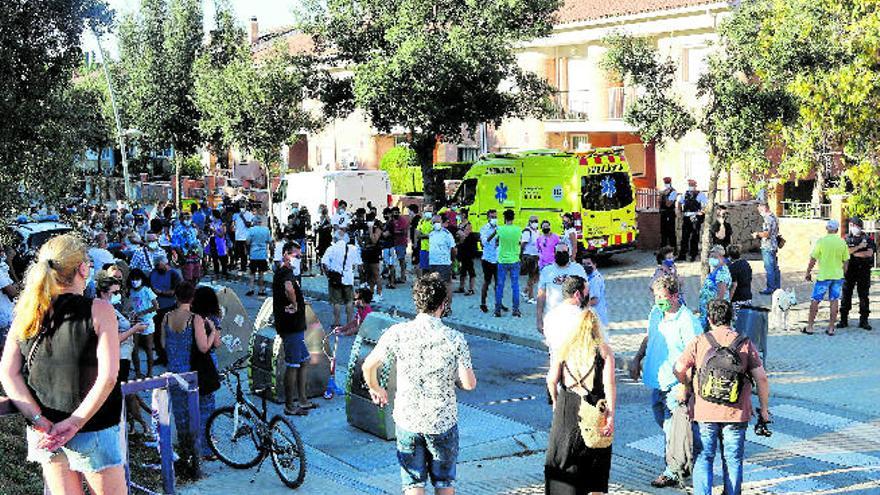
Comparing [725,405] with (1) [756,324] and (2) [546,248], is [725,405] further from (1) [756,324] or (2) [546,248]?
(2) [546,248]

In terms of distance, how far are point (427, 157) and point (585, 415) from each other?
22.1m

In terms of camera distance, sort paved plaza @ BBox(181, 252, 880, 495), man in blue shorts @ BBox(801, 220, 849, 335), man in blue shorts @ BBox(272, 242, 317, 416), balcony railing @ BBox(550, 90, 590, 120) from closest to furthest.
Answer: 1. paved plaza @ BBox(181, 252, 880, 495)
2. man in blue shorts @ BBox(272, 242, 317, 416)
3. man in blue shorts @ BBox(801, 220, 849, 335)
4. balcony railing @ BBox(550, 90, 590, 120)

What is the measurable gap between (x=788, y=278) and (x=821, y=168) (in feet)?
12.4

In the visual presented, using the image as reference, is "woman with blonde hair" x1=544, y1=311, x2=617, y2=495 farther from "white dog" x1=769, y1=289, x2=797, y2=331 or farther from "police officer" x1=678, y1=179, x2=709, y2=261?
"police officer" x1=678, y1=179, x2=709, y2=261

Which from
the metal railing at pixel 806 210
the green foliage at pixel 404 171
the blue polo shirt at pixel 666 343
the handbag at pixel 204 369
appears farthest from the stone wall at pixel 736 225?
the handbag at pixel 204 369

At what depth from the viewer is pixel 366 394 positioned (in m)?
10.9

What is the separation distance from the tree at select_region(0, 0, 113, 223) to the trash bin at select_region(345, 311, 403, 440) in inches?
240

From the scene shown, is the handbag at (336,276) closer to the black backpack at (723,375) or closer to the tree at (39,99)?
the tree at (39,99)

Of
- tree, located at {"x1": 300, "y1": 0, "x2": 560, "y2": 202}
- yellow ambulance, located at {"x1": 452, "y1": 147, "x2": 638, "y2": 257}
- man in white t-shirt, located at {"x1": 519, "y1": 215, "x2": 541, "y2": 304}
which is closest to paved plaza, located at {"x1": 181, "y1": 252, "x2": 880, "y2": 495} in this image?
man in white t-shirt, located at {"x1": 519, "y1": 215, "x2": 541, "y2": 304}

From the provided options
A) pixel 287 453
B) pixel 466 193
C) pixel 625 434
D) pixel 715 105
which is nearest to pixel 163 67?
pixel 466 193

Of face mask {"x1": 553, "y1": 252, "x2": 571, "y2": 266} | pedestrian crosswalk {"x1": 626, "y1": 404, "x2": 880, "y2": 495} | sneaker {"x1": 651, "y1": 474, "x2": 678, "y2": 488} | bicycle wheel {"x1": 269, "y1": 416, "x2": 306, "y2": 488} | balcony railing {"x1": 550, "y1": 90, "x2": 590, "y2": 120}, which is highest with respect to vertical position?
balcony railing {"x1": 550, "y1": 90, "x2": 590, "y2": 120}

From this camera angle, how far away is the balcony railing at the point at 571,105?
118 ft

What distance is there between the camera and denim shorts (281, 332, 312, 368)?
37.8 feet

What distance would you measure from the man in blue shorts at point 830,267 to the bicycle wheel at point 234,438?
31.3ft
